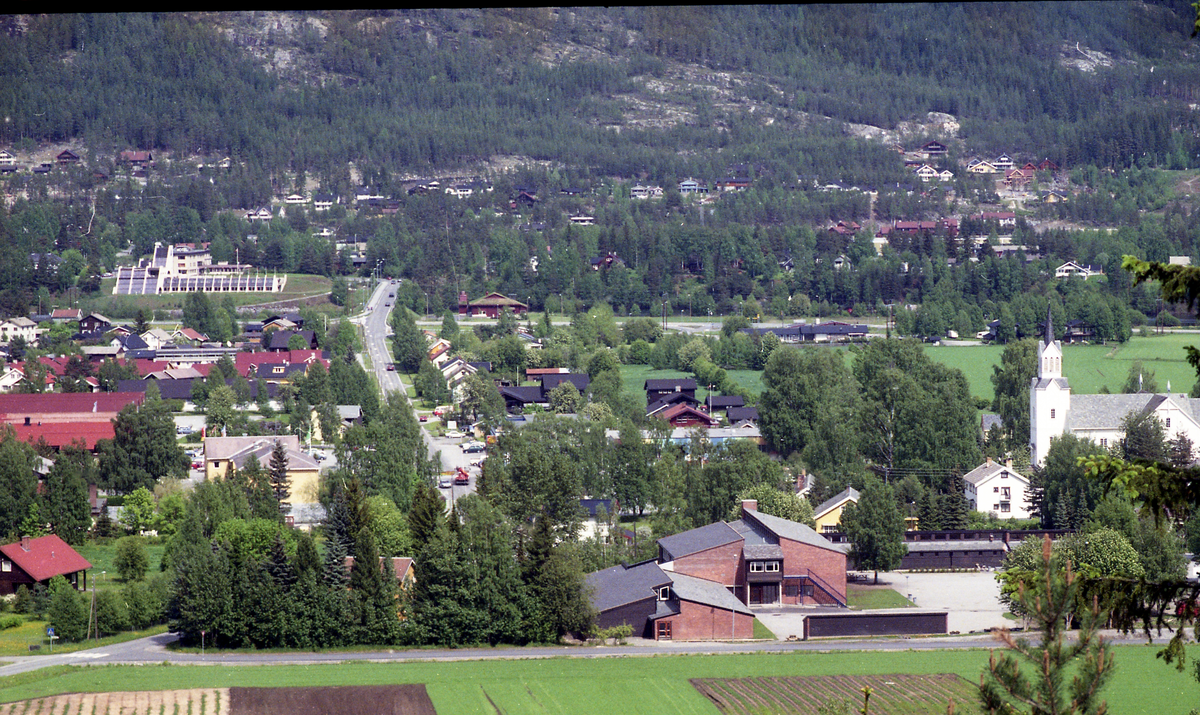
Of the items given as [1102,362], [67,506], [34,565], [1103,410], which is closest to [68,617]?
[34,565]

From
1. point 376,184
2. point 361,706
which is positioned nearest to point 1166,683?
point 361,706

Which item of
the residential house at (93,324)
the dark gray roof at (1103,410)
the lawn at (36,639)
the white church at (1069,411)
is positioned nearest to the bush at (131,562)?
the lawn at (36,639)

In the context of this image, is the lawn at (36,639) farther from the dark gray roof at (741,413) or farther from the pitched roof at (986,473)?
the dark gray roof at (741,413)

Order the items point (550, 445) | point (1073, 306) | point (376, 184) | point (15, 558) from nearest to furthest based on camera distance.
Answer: point (15, 558)
point (550, 445)
point (1073, 306)
point (376, 184)

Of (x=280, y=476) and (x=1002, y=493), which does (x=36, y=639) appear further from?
(x=1002, y=493)

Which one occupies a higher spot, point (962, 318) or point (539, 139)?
point (539, 139)

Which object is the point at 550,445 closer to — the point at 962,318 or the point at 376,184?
the point at 962,318
